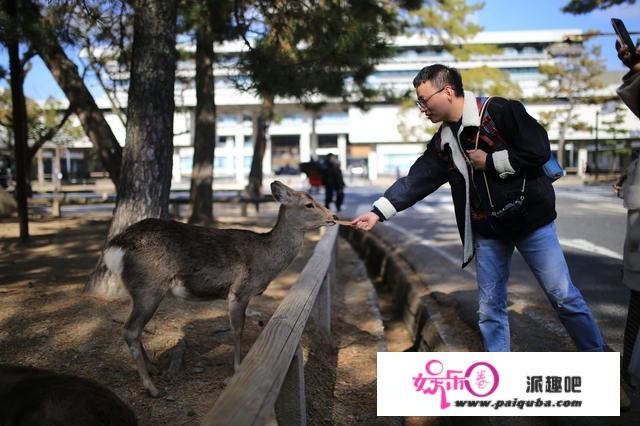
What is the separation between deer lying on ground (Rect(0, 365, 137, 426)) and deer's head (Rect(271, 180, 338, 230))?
2.14 meters

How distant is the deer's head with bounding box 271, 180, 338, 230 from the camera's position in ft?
14.5

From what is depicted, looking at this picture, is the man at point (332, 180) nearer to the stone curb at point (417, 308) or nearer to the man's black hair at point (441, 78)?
the stone curb at point (417, 308)

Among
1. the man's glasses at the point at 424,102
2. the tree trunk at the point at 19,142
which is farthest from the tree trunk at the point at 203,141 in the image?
the man's glasses at the point at 424,102

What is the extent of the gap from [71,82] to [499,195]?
7.11m

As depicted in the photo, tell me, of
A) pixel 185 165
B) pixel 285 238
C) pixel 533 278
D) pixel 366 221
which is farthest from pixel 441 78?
pixel 185 165

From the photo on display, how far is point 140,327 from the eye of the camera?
3643mm

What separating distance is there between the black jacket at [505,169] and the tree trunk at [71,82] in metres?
4.88

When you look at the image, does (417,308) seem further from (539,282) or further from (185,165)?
(185,165)

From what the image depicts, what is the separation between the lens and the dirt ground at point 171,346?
3.77 m

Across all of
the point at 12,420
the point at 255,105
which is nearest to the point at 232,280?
the point at 12,420

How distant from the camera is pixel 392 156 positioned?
61.5 meters

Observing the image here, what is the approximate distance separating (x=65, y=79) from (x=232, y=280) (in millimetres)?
5879

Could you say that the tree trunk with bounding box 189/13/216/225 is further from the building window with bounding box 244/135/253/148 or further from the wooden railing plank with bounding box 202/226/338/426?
the building window with bounding box 244/135/253/148

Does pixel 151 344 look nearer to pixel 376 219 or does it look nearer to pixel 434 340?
pixel 376 219
